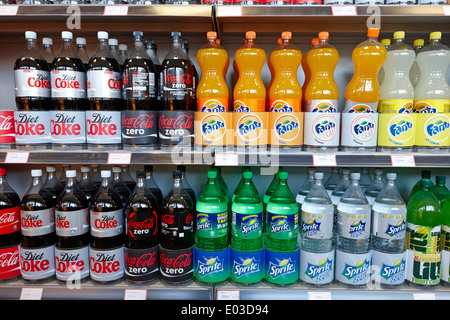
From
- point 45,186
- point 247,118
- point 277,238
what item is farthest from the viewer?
point 45,186

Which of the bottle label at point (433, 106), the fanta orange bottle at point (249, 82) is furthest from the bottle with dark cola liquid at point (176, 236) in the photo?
the bottle label at point (433, 106)

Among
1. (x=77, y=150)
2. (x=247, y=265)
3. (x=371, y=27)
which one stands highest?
(x=371, y=27)

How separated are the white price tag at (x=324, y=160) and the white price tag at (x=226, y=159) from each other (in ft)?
1.16

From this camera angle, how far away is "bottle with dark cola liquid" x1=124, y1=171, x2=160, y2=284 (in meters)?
1.45

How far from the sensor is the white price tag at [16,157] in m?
1.33

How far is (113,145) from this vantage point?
4.61 feet

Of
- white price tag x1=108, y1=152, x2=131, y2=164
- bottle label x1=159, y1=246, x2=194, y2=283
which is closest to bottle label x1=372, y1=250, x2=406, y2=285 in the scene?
bottle label x1=159, y1=246, x2=194, y2=283

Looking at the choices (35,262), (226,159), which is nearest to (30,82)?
(35,262)

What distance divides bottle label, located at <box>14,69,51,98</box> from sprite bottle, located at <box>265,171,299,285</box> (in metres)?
1.26

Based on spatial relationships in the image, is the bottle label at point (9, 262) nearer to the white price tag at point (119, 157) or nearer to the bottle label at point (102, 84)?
the white price tag at point (119, 157)

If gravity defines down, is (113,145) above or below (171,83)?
below
